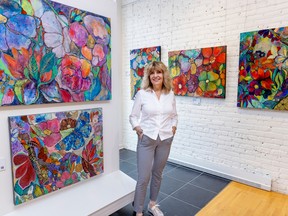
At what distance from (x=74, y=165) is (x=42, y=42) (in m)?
1.21

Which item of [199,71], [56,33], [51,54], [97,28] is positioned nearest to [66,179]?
[51,54]

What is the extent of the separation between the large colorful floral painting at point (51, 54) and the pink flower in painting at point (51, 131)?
0.20 m

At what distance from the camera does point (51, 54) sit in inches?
76.5

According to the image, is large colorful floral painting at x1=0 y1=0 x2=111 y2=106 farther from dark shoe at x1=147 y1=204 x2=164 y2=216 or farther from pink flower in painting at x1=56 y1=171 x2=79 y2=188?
dark shoe at x1=147 y1=204 x2=164 y2=216

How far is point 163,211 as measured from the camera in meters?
2.47

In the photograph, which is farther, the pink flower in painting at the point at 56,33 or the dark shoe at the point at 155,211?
the dark shoe at the point at 155,211

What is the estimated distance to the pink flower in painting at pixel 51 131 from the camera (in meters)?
1.96

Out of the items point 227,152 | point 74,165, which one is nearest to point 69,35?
point 74,165

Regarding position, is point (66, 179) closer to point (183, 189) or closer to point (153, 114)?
point (153, 114)

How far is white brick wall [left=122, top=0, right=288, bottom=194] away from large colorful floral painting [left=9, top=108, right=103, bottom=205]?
1.77m

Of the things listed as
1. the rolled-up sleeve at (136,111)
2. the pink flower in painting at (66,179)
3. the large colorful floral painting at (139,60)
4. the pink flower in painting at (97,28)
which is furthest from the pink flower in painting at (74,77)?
the large colorful floral painting at (139,60)

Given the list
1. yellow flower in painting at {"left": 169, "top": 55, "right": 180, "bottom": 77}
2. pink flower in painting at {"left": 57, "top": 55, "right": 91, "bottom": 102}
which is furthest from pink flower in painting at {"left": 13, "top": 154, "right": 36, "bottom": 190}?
yellow flower in painting at {"left": 169, "top": 55, "right": 180, "bottom": 77}

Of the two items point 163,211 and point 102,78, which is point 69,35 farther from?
point 163,211

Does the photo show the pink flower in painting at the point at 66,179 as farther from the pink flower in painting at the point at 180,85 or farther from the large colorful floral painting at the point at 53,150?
the pink flower in painting at the point at 180,85
